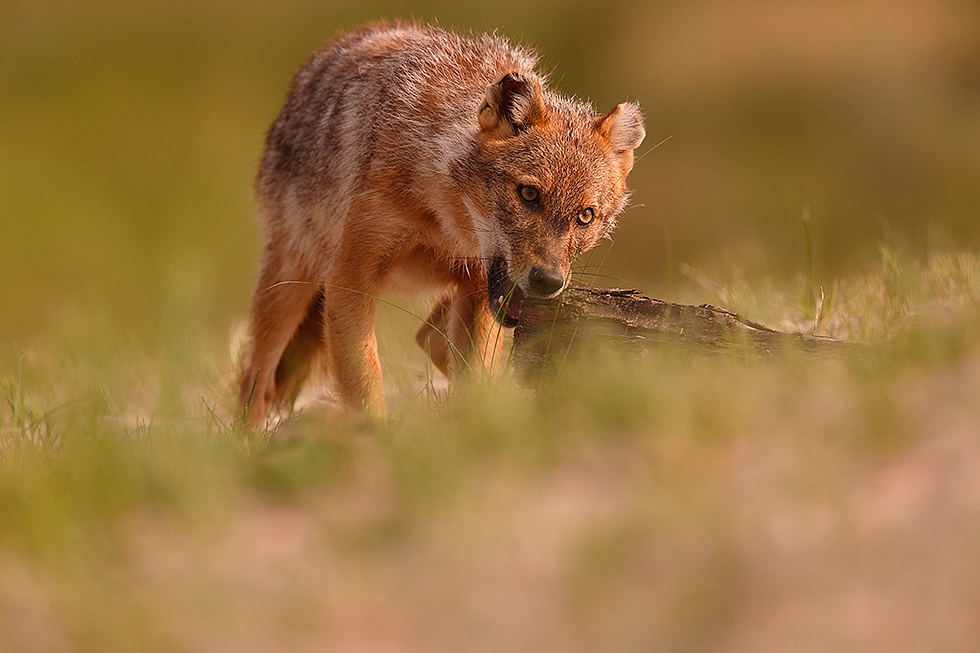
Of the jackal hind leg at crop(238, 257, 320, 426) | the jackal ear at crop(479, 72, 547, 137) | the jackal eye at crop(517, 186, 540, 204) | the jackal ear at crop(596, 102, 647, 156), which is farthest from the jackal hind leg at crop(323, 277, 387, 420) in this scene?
the jackal ear at crop(596, 102, 647, 156)

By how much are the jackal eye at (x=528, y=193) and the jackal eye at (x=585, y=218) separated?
0.25 m

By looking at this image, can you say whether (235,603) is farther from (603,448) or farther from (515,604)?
(603,448)

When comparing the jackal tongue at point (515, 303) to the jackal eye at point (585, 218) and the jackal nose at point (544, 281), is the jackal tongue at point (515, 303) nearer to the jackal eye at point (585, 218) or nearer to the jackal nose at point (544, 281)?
the jackal nose at point (544, 281)

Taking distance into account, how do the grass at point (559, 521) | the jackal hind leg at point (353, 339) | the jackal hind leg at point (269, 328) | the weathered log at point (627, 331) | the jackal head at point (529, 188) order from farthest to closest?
the jackal hind leg at point (269, 328), the jackal hind leg at point (353, 339), the jackal head at point (529, 188), the weathered log at point (627, 331), the grass at point (559, 521)

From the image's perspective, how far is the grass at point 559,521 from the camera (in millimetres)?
2047

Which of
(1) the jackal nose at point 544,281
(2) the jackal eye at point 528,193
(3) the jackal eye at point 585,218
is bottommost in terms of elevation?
(1) the jackal nose at point 544,281

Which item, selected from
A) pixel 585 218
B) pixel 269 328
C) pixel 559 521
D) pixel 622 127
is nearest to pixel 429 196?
pixel 585 218

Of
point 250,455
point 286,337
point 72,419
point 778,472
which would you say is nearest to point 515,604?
point 778,472

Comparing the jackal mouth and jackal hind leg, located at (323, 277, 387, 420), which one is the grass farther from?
jackal hind leg, located at (323, 277, 387, 420)

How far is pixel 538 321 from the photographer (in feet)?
12.9

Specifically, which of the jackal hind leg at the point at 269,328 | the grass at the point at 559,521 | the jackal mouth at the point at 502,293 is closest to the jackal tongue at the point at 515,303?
the jackal mouth at the point at 502,293

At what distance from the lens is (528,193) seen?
4.37 m

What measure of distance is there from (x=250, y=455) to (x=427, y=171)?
2.05m

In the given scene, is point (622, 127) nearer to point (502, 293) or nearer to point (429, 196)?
point (429, 196)
